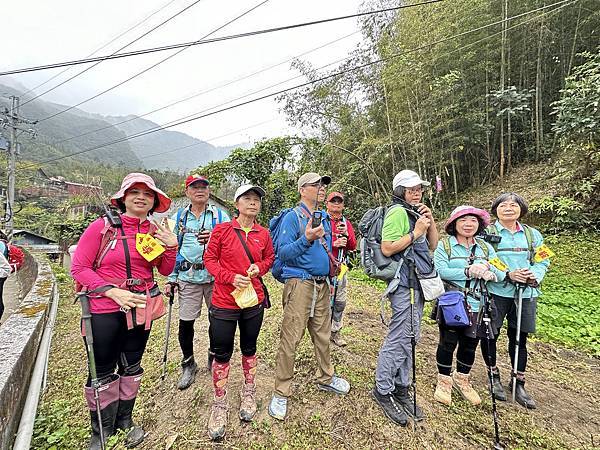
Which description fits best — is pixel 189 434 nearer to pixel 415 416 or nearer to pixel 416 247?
pixel 415 416

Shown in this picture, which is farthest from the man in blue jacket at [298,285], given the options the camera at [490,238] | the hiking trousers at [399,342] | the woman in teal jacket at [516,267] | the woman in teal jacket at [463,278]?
the woman in teal jacket at [516,267]

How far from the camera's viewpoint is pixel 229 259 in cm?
223

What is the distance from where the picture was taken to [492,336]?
2.62m

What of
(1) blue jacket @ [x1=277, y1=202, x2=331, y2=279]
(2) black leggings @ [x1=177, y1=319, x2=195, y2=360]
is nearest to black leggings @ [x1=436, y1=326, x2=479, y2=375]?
(1) blue jacket @ [x1=277, y1=202, x2=331, y2=279]

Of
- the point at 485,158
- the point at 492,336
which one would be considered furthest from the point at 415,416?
the point at 485,158

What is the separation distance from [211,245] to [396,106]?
29.5 ft

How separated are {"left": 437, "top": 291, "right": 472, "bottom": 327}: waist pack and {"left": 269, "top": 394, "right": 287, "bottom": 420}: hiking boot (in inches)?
56.1

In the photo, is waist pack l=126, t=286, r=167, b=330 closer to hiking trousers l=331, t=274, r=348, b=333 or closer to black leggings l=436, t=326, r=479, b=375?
hiking trousers l=331, t=274, r=348, b=333

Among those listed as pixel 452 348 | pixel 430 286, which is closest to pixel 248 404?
pixel 430 286

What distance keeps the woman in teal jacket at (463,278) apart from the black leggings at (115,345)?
2274mm

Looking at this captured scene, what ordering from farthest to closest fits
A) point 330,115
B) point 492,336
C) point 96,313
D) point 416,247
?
point 330,115 < point 492,336 < point 416,247 < point 96,313

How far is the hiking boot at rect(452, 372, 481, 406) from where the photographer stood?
2652mm

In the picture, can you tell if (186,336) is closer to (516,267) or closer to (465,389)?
(465,389)

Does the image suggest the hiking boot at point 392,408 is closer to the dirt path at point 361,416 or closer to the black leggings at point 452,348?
the dirt path at point 361,416
